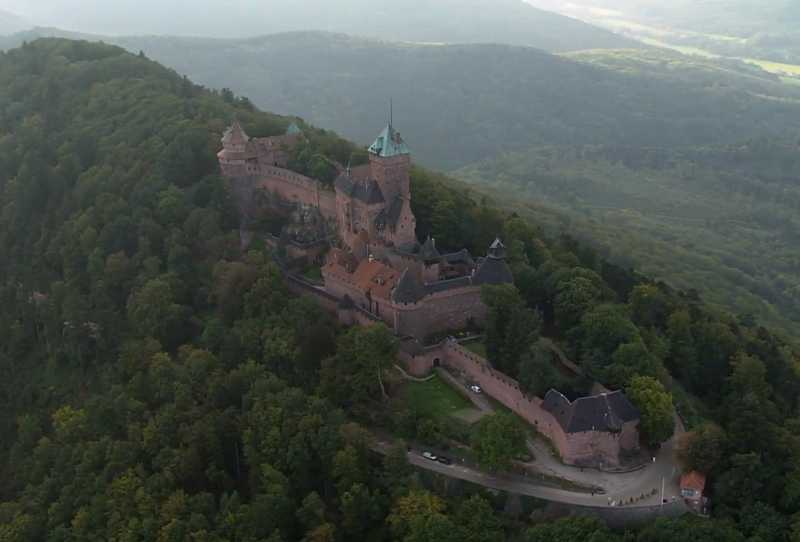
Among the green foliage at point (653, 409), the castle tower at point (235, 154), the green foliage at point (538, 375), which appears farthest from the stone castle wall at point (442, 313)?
the castle tower at point (235, 154)

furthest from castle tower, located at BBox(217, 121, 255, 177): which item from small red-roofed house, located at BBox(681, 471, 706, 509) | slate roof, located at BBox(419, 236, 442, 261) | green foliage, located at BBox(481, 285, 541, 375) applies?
small red-roofed house, located at BBox(681, 471, 706, 509)

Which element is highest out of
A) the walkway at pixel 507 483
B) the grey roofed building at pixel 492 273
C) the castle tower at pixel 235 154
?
the castle tower at pixel 235 154

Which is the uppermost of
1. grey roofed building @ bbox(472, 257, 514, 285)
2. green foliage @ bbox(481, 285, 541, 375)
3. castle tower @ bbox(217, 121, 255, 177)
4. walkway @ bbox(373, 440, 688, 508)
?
castle tower @ bbox(217, 121, 255, 177)

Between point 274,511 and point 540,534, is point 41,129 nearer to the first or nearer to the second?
point 274,511

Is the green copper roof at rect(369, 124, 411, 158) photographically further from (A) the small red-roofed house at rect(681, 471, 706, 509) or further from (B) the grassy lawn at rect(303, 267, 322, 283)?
(A) the small red-roofed house at rect(681, 471, 706, 509)

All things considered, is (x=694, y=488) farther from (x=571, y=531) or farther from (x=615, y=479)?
(x=571, y=531)

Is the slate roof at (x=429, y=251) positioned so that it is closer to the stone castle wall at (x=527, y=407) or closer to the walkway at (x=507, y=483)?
the stone castle wall at (x=527, y=407)
